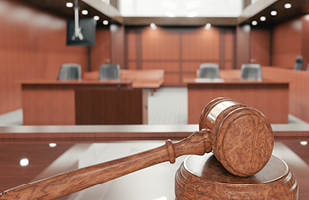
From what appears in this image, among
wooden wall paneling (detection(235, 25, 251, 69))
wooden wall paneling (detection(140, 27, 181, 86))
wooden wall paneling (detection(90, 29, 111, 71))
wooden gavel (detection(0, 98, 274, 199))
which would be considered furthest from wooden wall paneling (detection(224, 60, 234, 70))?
Answer: wooden gavel (detection(0, 98, 274, 199))

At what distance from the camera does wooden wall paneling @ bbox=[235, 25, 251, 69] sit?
13023mm

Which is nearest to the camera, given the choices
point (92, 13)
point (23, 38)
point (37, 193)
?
point (37, 193)

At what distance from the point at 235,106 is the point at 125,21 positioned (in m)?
12.9

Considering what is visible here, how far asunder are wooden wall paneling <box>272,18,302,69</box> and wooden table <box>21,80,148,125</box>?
8058 millimetres

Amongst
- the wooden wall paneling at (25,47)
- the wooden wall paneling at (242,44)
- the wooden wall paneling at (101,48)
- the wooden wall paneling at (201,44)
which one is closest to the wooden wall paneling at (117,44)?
the wooden wall paneling at (101,48)

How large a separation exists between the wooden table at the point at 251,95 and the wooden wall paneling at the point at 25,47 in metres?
3.67

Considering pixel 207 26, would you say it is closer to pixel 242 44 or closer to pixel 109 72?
pixel 242 44

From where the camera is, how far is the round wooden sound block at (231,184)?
490mm

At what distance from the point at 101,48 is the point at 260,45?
23.1 ft

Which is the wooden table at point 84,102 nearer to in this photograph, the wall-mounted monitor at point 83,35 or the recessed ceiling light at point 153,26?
the wall-mounted monitor at point 83,35

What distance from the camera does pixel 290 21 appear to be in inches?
444

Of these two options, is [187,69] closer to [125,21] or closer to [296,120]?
[125,21]

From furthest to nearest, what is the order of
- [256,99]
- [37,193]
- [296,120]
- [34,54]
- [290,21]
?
1. [290,21]
2. [34,54]
3. [296,120]
4. [256,99]
5. [37,193]

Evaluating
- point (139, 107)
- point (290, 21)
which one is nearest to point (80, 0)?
point (139, 107)
